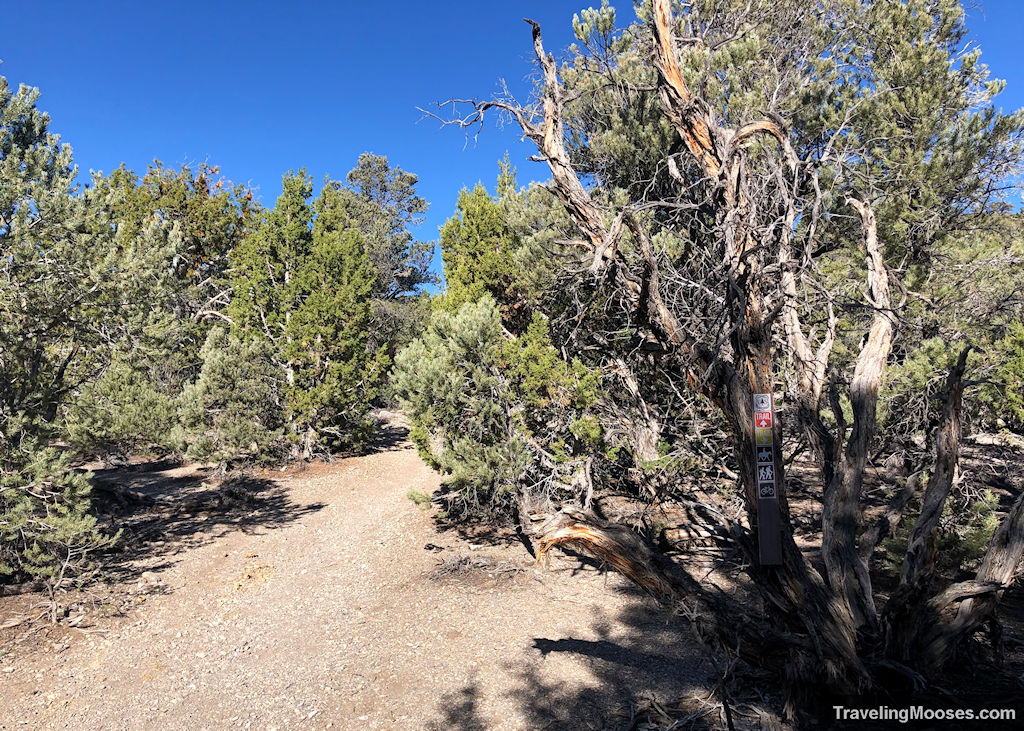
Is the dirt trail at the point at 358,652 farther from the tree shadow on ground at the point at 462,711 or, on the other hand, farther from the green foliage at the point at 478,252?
the green foliage at the point at 478,252

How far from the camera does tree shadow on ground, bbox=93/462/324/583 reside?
8328 millimetres

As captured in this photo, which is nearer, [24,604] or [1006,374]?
[24,604]

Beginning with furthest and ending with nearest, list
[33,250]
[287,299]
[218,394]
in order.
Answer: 1. [287,299]
2. [218,394]
3. [33,250]

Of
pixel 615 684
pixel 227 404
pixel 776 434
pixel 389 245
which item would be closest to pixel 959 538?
pixel 776 434

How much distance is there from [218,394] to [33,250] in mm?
6344

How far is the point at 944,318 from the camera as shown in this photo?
6312 mm

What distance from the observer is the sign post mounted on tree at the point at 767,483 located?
3.53 m

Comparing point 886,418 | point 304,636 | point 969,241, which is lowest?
point 304,636

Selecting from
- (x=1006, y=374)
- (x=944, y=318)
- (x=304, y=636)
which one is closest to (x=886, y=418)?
Result: (x=944, y=318)

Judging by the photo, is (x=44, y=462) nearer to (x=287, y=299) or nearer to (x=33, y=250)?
(x=33, y=250)

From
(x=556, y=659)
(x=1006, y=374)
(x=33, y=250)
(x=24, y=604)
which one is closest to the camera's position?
(x=556, y=659)

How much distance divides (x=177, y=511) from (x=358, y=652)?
7.03 meters

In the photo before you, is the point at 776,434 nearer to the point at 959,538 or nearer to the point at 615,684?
the point at 615,684

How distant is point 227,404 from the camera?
12242 mm
